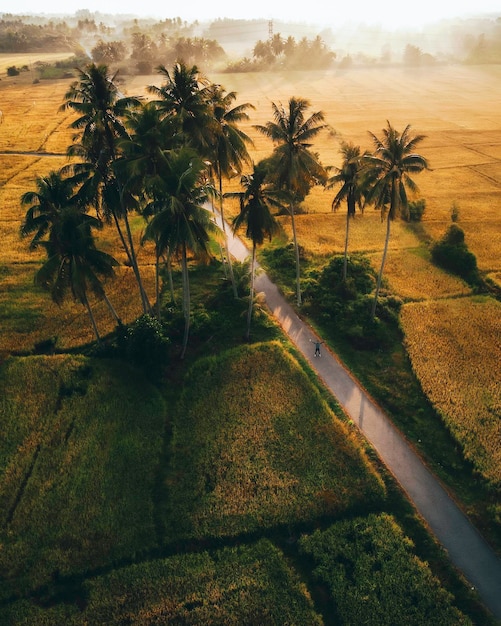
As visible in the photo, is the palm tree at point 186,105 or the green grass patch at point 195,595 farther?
the palm tree at point 186,105

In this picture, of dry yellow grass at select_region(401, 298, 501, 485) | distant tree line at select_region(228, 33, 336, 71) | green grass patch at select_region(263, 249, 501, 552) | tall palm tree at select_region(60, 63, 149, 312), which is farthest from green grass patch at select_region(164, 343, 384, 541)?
distant tree line at select_region(228, 33, 336, 71)

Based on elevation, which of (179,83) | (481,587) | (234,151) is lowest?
(481,587)

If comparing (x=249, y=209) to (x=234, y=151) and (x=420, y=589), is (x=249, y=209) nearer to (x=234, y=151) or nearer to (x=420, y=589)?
(x=234, y=151)

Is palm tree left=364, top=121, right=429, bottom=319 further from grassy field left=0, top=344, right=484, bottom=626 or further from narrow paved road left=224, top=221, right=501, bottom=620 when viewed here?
grassy field left=0, top=344, right=484, bottom=626

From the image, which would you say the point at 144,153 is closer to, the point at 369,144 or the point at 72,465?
the point at 72,465

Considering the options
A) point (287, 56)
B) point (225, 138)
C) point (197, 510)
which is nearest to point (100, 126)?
point (225, 138)

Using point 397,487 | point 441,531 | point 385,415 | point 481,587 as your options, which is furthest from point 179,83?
point 481,587

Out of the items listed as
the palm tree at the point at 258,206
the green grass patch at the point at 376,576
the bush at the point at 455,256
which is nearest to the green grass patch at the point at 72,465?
the green grass patch at the point at 376,576

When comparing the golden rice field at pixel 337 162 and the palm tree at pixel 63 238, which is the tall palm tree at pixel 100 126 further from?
the golden rice field at pixel 337 162
